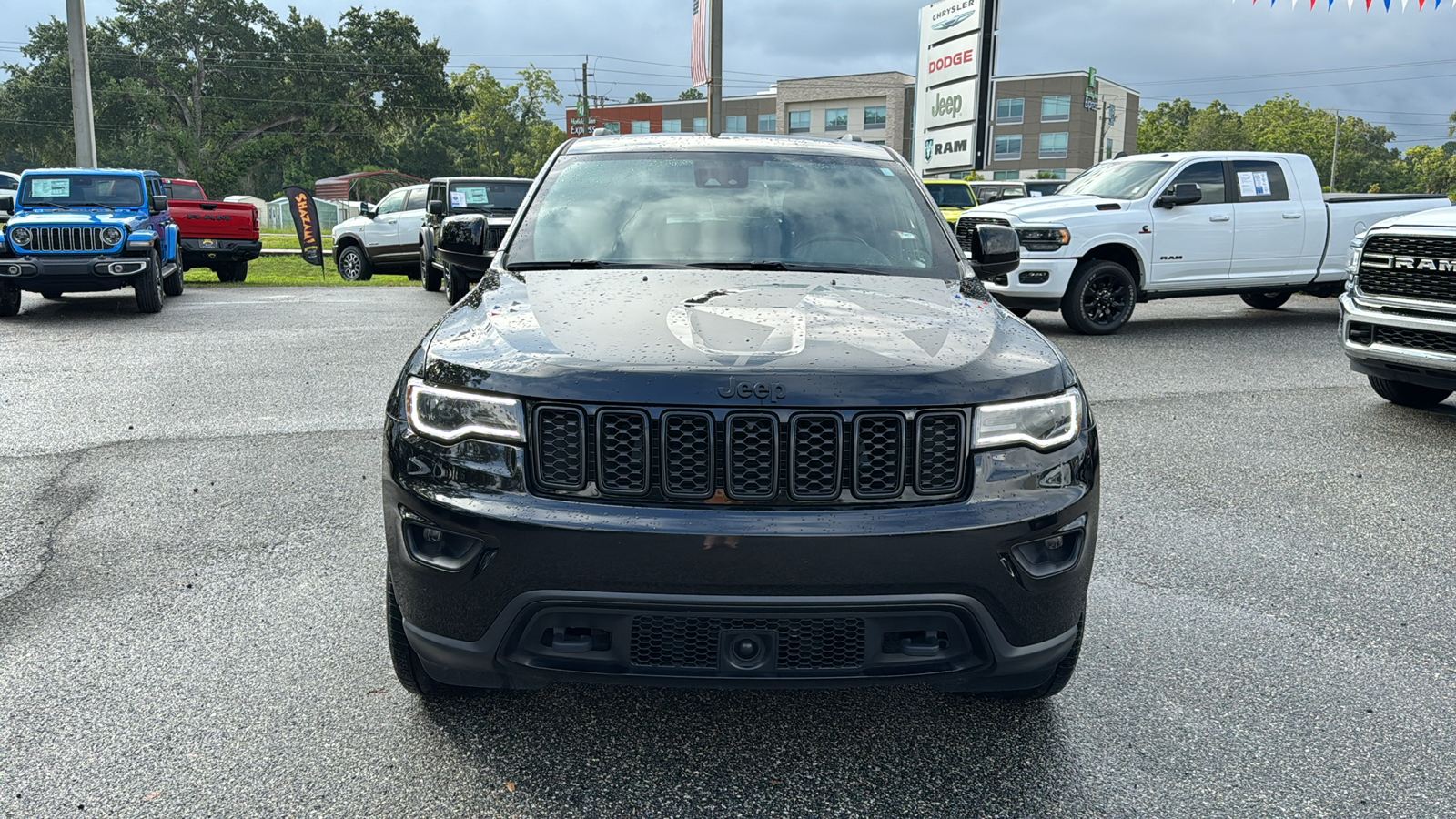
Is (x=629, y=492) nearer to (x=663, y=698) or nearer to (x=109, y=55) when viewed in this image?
(x=663, y=698)

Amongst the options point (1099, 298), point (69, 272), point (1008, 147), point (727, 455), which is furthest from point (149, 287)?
point (1008, 147)

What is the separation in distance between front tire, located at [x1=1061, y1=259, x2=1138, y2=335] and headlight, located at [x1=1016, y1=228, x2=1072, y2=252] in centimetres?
40

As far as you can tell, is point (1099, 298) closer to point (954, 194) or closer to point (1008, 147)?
point (954, 194)

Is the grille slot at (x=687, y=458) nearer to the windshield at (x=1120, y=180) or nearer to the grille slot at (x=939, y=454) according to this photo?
Result: the grille slot at (x=939, y=454)

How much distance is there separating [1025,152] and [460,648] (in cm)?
8601

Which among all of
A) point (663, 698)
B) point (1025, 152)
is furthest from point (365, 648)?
point (1025, 152)

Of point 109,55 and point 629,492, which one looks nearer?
point 629,492

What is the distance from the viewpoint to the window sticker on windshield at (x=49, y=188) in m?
13.6

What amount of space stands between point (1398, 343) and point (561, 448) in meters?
6.55

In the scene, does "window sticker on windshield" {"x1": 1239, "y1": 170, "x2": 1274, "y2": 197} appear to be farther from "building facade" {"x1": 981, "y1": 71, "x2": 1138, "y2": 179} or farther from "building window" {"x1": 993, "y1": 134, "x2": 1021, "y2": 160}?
"building window" {"x1": 993, "y1": 134, "x2": 1021, "y2": 160}

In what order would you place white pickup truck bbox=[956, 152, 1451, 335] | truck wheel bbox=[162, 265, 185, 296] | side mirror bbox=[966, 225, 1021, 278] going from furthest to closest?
truck wheel bbox=[162, 265, 185, 296] < white pickup truck bbox=[956, 152, 1451, 335] < side mirror bbox=[966, 225, 1021, 278]

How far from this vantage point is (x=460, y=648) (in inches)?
100

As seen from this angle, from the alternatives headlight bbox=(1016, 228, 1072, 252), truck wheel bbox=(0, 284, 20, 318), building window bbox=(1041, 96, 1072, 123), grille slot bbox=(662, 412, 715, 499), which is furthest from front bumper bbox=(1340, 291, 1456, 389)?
building window bbox=(1041, 96, 1072, 123)

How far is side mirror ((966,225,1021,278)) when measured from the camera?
4180 mm
